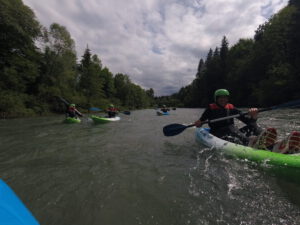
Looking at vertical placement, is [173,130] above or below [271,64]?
below

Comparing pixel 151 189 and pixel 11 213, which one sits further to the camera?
pixel 151 189

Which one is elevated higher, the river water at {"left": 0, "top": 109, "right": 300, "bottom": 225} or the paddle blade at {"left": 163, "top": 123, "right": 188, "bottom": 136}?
the paddle blade at {"left": 163, "top": 123, "right": 188, "bottom": 136}

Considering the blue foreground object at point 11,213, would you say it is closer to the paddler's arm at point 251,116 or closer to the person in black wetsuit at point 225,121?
the person in black wetsuit at point 225,121

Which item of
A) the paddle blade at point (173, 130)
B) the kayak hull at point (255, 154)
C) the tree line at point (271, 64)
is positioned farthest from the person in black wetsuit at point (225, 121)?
the tree line at point (271, 64)

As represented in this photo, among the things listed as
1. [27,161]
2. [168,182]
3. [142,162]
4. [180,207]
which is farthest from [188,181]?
[27,161]

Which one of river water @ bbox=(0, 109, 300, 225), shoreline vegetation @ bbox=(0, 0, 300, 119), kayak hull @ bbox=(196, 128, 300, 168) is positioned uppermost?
shoreline vegetation @ bbox=(0, 0, 300, 119)

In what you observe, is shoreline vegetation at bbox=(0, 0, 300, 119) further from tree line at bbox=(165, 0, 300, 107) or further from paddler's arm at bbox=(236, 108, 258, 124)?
paddler's arm at bbox=(236, 108, 258, 124)

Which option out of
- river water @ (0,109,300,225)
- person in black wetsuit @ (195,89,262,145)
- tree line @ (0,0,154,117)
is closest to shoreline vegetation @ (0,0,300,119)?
tree line @ (0,0,154,117)

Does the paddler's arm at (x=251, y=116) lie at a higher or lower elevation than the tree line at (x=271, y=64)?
lower

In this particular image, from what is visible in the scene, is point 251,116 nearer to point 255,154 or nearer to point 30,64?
point 255,154

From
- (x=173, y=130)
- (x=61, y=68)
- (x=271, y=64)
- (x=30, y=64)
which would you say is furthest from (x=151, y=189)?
(x=271, y=64)

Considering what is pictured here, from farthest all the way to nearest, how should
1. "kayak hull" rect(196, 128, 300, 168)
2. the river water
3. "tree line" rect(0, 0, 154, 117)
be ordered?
"tree line" rect(0, 0, 154, 117) → "kayak hull" rect(196, 128, 300, 168) → the river water

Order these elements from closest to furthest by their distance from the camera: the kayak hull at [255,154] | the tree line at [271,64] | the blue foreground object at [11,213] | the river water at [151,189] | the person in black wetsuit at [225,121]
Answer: the blue foreground object at [11,213]
the river water at [151,189]
the kayak hull at [255,154]
the person in black wetsuit at [225,121]
the tree line at [271,64]

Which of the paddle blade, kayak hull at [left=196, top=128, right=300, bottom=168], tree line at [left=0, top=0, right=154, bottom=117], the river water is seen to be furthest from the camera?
tree line at [left=0, top=0, right=154, bottom=117]
